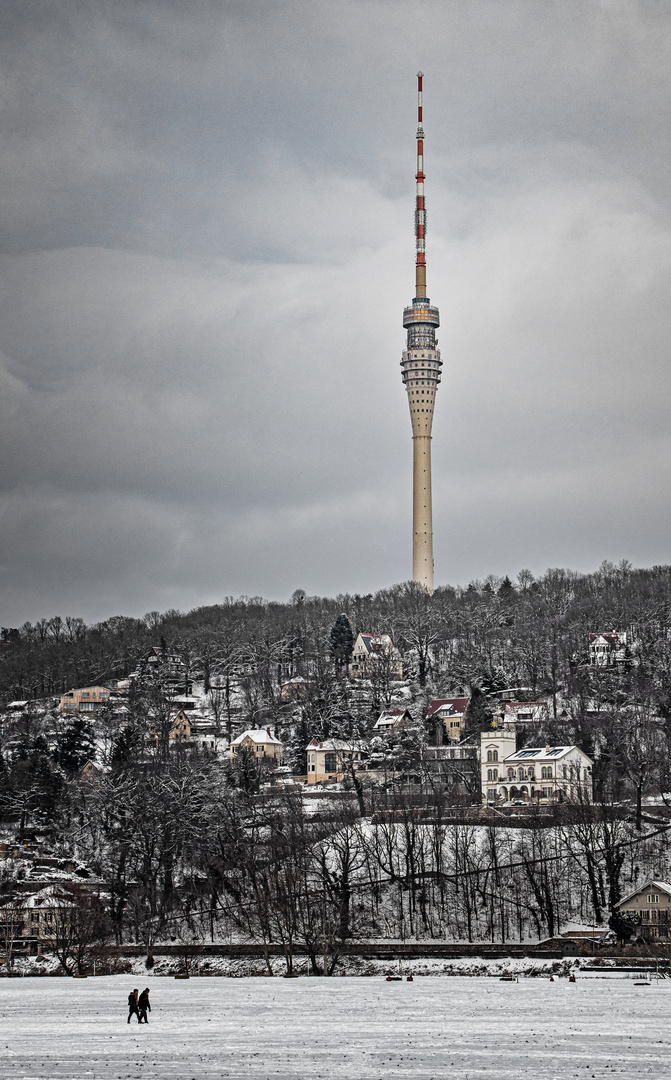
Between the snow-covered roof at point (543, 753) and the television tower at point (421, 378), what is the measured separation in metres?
79.0

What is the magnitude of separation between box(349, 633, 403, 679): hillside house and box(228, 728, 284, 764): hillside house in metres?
16.9

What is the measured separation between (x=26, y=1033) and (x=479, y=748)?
210 feet

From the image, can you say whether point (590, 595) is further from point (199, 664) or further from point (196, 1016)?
point (196, 1016)

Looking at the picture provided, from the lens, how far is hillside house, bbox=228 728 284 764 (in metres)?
105

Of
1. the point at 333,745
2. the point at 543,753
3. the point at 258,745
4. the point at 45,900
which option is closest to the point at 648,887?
the point at 543,753

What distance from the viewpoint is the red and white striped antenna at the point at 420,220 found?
173125 millimetres

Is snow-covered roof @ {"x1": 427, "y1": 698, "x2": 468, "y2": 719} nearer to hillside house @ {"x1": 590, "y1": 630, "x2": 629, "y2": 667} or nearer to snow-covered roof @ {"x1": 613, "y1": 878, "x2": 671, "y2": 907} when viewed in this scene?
hillside house @ {"x1": 590, "y1": 630, "x2": 629, "y2": 667}

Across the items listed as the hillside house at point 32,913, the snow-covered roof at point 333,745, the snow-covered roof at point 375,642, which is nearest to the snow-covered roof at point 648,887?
the hillside house at point 32,913

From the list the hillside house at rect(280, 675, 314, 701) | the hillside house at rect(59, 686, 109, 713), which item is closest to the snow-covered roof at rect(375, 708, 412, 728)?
the hillside house at rect(280, 675, 314, 701)

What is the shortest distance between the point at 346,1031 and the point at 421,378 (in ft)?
485

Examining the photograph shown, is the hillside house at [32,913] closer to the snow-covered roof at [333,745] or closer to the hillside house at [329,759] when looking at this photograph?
the hillside house at [329,759]

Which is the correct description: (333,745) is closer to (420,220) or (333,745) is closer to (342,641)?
(342,641)

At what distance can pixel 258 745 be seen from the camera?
105562mm

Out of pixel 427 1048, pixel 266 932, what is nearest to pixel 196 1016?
pixel 427 1048
